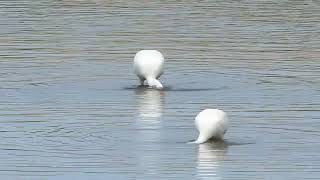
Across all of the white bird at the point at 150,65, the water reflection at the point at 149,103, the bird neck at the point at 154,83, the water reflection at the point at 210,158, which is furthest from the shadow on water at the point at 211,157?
the bird neck at the point at 154,83

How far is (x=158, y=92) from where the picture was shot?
22.6m

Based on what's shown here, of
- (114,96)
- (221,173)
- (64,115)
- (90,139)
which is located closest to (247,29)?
(114,96)

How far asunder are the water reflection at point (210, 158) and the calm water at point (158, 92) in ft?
0.06

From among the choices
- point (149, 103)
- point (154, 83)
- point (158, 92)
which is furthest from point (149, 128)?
point (154, 83)

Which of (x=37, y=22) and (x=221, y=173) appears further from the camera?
(x=37, y=22)

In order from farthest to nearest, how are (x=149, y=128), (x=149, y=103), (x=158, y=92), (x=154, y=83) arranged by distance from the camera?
(x=154, y=83)
(x=158, y=92)
(x=149, y=103)
(x=149, y=128)

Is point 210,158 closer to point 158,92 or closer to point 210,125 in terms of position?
point 210,125

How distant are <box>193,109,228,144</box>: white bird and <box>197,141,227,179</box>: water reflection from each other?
0.09m

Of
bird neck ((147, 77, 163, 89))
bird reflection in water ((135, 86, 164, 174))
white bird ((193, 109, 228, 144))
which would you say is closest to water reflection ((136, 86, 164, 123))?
bird reflection in water ((135, 86, 164, 174))

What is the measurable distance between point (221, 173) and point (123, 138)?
2.51 metres

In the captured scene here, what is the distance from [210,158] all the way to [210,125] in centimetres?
81

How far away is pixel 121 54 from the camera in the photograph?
27328mm

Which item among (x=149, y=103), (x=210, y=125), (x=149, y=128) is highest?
(x=149, y=103)

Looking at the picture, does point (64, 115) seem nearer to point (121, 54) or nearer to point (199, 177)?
point (199, 177)
